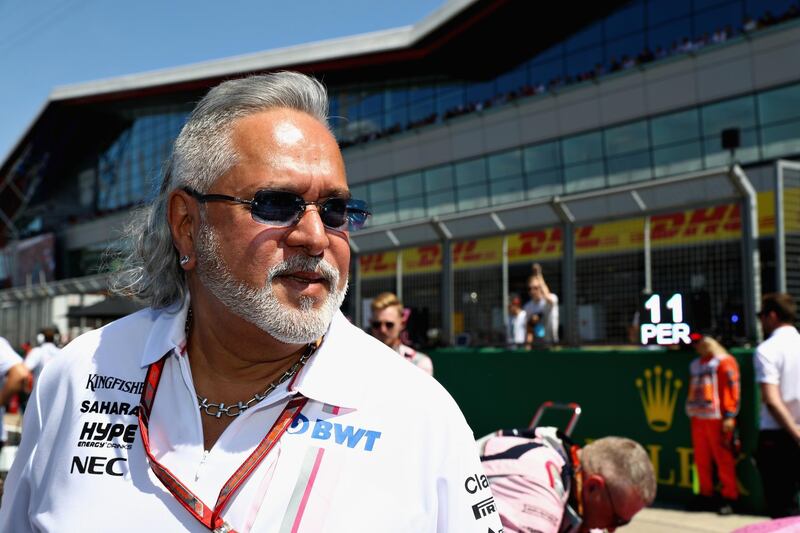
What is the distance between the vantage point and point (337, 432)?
5.28 feet

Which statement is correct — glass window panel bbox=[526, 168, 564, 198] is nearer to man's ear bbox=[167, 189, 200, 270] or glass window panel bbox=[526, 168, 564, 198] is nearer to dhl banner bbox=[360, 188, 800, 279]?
dhl banner bbox=[360, 188, 800, 279]

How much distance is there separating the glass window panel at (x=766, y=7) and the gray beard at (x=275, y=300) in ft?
75.3

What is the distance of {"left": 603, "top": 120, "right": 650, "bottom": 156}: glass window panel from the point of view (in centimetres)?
2377

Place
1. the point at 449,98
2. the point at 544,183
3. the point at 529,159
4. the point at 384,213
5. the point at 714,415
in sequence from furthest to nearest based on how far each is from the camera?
1. the point at 384,213
2. the point at 449,98
3. the point at 529,159
4. the point at 544,183
5. the point at 714,415

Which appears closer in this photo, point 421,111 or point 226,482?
point 226,482

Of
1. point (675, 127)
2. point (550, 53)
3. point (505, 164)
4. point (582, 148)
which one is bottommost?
point (505, 164)

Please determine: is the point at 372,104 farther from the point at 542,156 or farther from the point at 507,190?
the point at 542,156

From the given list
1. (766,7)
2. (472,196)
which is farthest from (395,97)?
(766,7)

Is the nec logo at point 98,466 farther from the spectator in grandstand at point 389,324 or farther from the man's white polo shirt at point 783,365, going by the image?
the man's white polo shirt at point 783,365

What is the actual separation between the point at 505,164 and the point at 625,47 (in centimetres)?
564

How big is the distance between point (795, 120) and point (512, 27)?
11.9 meters

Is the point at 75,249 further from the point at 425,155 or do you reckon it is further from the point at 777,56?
the point at 777,56

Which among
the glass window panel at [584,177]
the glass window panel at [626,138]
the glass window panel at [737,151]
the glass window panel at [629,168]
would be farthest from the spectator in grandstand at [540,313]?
the glass window panel at [584,177]

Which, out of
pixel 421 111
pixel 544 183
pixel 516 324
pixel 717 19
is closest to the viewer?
pixel 516 324
